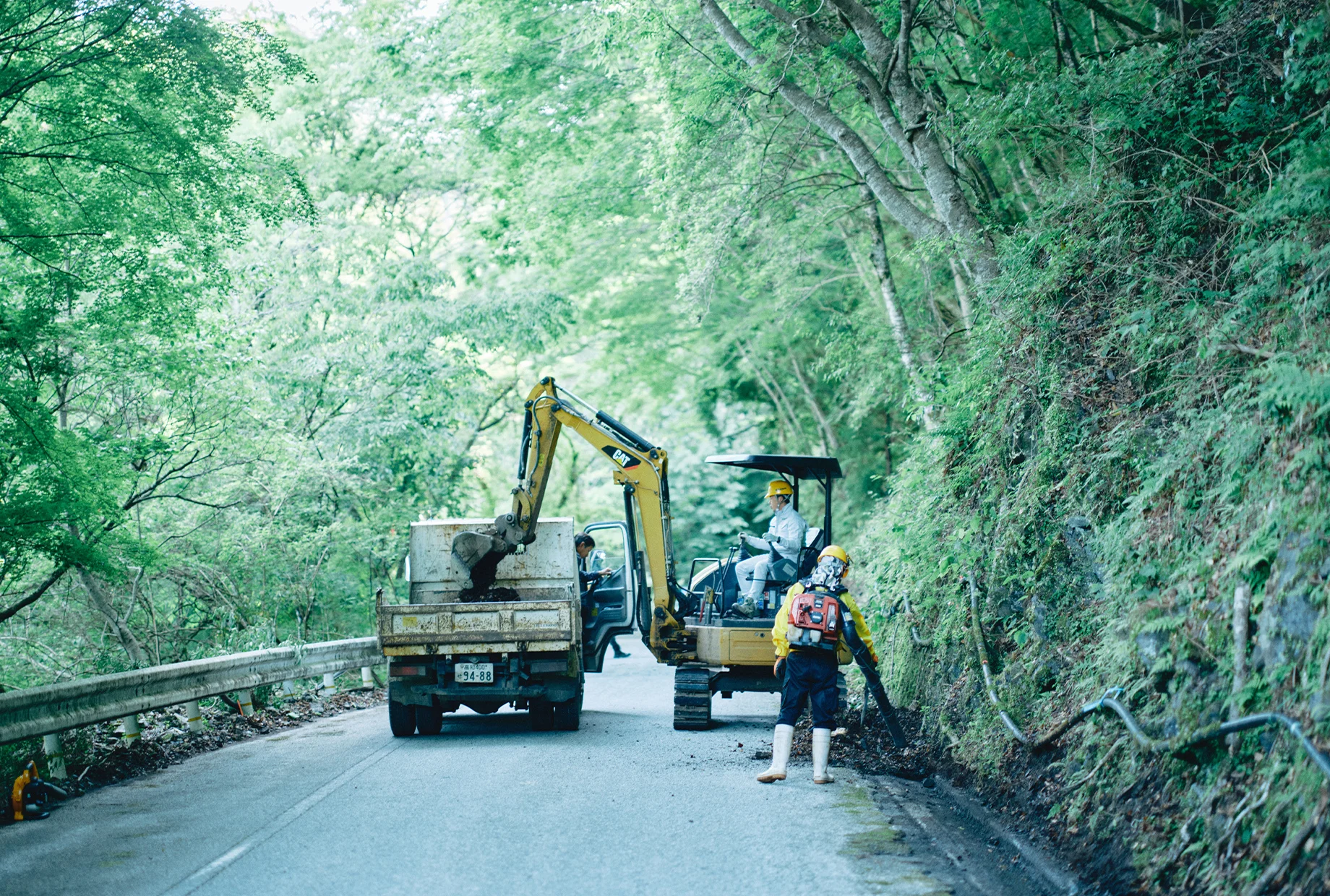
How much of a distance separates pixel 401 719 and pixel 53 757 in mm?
3899

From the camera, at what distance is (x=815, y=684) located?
9625 mm

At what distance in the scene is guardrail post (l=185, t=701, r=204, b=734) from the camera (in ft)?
38.6

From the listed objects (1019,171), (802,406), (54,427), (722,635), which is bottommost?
(722,635)

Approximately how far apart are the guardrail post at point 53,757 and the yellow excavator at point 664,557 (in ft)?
16.4

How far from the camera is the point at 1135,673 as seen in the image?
6.76 meters

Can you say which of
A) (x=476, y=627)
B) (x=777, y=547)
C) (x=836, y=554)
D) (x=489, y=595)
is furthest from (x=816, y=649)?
(x=489, y=595)

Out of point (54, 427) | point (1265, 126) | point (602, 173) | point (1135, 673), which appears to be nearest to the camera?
point (1135, 673)

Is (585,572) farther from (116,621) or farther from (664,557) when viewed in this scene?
(116,621)

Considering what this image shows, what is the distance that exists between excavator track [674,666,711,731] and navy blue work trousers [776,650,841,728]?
3112 millimetres

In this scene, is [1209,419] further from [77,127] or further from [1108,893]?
[77,127]

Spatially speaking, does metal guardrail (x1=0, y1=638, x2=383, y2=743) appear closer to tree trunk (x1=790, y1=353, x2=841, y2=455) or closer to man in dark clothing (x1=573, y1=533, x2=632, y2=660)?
man in dark clothing (x1=573, y1=533, x2=632, y2=660)

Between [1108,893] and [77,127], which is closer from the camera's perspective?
[1108,893]

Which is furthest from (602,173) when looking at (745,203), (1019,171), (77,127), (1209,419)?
(1209,419)

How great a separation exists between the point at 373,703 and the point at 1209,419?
12687mm
